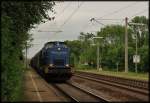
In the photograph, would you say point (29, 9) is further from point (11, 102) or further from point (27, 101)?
point (11, 102)

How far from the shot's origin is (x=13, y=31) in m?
18.9

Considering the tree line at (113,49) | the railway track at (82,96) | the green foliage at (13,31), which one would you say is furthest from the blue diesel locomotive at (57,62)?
the tree line at (113,49)

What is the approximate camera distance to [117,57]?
10662 centimetres

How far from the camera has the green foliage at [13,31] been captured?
45.2 feet

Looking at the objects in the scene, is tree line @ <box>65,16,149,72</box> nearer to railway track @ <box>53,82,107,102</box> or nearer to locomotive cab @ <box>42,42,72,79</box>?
locomotive cab @ <box>42,42,72,79</box>

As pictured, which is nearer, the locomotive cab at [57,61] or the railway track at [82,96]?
the railway track at [82,96]

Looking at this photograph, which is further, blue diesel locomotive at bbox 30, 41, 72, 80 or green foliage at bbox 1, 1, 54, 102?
blue diesel locomotive at bbox 30, 41, 72, 80

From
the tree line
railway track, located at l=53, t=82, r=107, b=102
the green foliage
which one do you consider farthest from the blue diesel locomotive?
the tree line

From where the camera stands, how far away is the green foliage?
13.8m

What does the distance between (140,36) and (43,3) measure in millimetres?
103715

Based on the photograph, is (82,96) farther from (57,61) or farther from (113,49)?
(113,49)

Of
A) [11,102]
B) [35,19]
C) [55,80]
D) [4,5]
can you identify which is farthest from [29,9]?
[55,80]

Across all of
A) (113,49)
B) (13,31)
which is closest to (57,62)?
(13,31)

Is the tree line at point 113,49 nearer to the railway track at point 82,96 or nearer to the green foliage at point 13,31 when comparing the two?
the railway track at point 82,96
